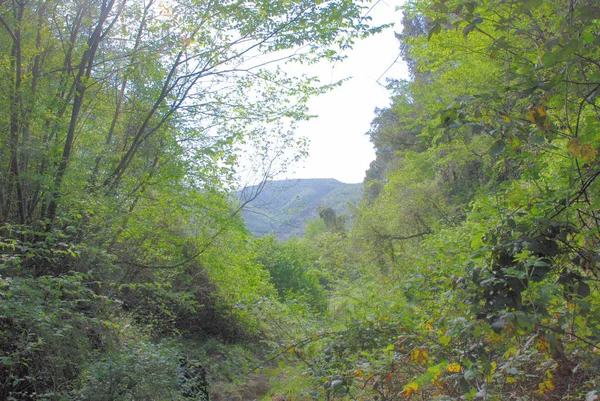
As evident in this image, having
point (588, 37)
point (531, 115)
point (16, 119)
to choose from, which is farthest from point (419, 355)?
point (16, 119)

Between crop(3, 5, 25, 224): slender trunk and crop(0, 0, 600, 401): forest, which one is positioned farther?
crop(3, 5, 25, 224): slender trunk

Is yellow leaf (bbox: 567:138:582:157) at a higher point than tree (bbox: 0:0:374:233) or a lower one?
lower

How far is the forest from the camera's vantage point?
6.59 ft

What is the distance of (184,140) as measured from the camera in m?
7.73

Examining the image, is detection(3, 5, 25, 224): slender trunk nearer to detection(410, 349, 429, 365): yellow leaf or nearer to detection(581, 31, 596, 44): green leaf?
detection(410, 349, 429, 365): yellow leaf

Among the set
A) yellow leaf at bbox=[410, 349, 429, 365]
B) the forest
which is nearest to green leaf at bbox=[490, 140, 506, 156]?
the forest

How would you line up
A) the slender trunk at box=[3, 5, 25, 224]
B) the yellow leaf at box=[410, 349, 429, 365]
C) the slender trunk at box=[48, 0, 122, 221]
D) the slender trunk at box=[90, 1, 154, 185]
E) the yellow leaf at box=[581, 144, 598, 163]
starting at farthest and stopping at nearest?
the slender trunk at box=[90, 1, 154, 185]
the slender trunk at box=[48, 0, 122, 221]
the slender trunk at box=[3, 5, 25, 224]
the yellow leaf at box=[410, 349, 429, 365]
the yellow leaf at box=[581, 144, 598, 163]

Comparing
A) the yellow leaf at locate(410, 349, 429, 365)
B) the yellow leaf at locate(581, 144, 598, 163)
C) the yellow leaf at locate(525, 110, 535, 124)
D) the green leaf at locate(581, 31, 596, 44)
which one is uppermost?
the green leaf at locate(581, 31, 596, 44)

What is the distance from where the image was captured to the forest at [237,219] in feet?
6.59

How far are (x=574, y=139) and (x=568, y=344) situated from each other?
1.58 metres

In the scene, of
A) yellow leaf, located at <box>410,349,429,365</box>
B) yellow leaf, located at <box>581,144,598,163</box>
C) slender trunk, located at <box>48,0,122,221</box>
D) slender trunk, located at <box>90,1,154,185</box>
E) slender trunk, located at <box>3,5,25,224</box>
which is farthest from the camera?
slender trunk, located at <box>90,1,154,185</box>

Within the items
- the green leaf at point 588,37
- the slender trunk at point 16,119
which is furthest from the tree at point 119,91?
the green leaf at point 588,37

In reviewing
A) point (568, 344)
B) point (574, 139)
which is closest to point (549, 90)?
point (574, 139)

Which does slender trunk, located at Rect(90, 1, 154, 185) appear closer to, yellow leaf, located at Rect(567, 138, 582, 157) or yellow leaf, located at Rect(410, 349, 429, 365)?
yellow leaf, located at Rect(410, 349, 429, 365)
